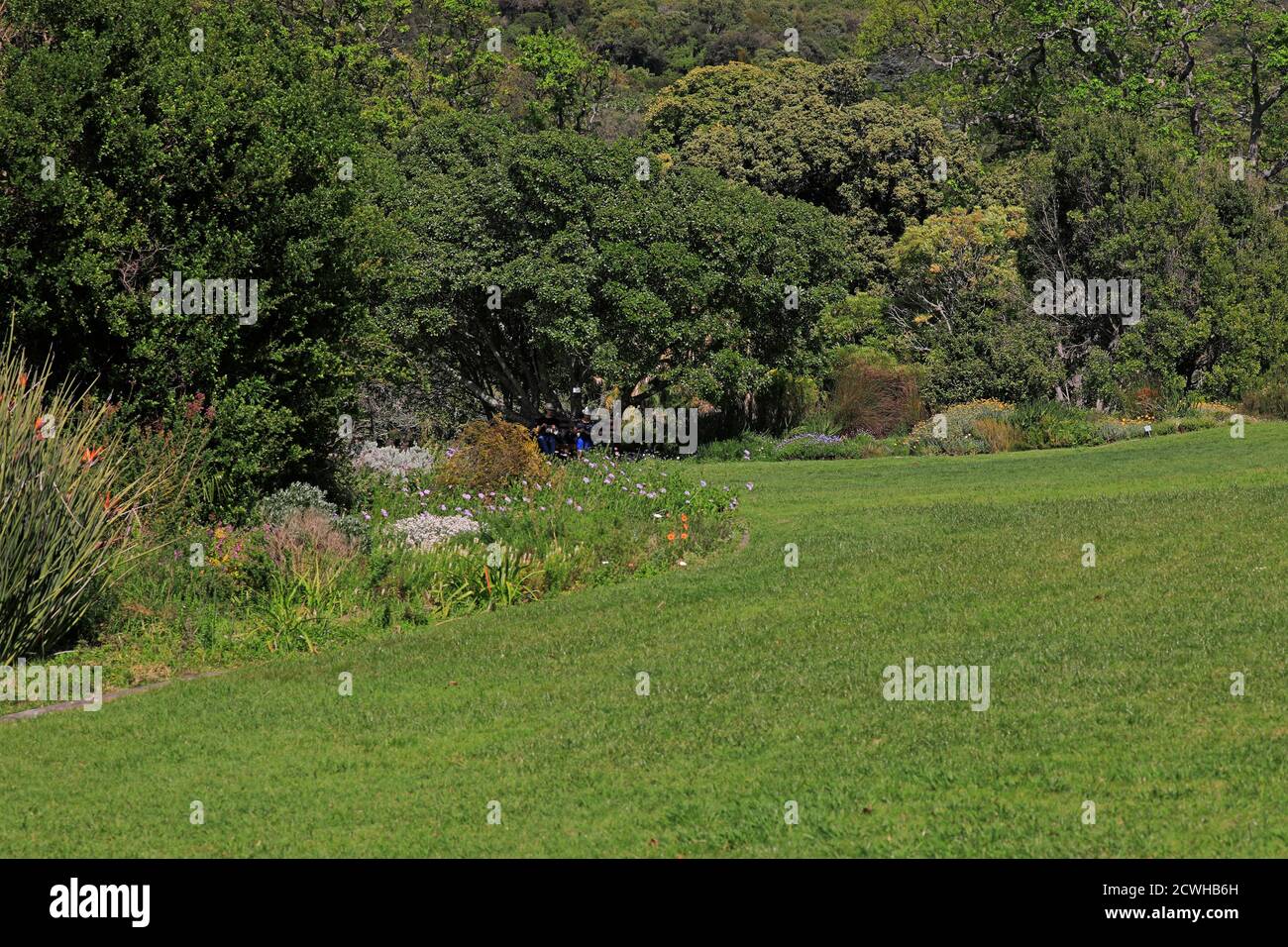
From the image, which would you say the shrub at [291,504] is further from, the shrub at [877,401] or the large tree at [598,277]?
the shrub at [877,401]

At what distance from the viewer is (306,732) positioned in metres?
9.62

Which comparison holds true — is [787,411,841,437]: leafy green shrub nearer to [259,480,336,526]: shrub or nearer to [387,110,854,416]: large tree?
[387,110,854,416]: large tree

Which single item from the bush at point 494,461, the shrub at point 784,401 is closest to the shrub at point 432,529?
A: the bush at point 494,461

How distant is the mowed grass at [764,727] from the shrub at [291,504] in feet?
7.90

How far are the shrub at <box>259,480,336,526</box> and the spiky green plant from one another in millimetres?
2113

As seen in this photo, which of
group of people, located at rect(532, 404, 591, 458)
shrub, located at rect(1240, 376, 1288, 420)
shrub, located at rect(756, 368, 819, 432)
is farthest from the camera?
shrub, located at rect(756, 368, 819, 432)

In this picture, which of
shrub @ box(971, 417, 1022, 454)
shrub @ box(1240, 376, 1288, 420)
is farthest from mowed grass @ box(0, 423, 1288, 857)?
shrub @ box(1240, 376, 1288, 420)

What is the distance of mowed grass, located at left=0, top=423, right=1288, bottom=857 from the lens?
7.52 m

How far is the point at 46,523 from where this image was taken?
11422 millimetres

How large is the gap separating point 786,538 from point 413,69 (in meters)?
35.9

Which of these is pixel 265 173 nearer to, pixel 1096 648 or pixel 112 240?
pixel 112 240

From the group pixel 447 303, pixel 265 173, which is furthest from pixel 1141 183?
pixel 265 173

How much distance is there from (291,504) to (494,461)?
310cm

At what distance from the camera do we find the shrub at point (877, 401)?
97.9ft
